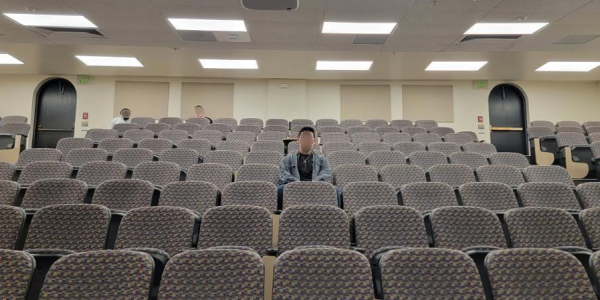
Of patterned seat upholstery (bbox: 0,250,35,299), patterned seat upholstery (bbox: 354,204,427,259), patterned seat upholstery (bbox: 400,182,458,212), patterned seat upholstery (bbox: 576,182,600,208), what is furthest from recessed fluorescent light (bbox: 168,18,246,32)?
patterned seat upholstery (bbox: 576,182,600,208)

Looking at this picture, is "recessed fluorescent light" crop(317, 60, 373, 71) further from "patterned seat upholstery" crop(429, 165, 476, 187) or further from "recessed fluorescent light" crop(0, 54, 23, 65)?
"recessed fluorescent light" crop(0, 54, 23, 65)

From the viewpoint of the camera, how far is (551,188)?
2.51m

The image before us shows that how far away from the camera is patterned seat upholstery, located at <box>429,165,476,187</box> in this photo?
3.01m

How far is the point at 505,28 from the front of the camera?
5141 mm

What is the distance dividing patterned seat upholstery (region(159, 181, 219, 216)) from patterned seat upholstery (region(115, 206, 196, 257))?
465mm

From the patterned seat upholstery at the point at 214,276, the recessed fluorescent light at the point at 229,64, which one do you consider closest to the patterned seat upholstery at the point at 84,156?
the patterned seat upholstery at the point at 214,276

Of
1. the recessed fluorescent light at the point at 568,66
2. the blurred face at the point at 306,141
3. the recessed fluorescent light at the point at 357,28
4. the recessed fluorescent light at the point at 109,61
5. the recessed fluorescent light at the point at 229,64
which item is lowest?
the blurred face at the point at 306,141

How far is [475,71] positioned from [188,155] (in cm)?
669

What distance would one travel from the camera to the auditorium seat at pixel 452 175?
3.01 metres

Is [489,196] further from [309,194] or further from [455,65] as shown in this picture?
[455,65]

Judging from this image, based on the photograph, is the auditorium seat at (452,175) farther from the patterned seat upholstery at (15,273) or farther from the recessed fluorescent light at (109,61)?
the recessed fluorescent light at (109,61)

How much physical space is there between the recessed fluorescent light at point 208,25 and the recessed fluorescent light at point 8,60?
4.18 meters

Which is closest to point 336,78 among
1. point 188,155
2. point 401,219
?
point 188,155

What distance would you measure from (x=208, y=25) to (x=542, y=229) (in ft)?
16.0
